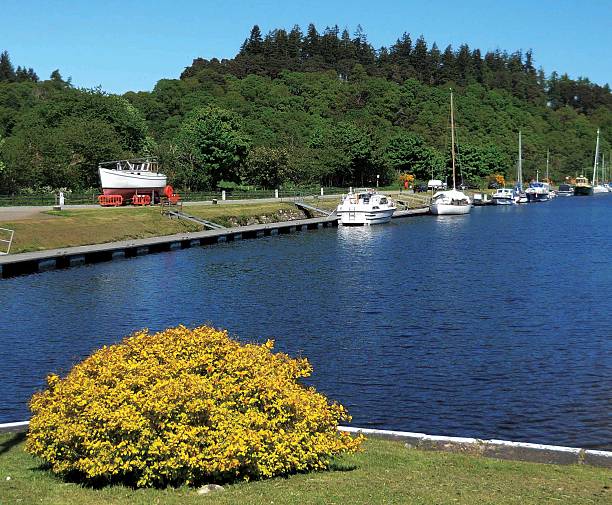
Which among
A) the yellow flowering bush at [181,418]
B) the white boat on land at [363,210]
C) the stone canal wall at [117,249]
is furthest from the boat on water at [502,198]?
the yellow flowering bush at [181,418]

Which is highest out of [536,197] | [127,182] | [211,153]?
[211,153]

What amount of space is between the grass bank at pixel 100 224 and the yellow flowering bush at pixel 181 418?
4468 cm

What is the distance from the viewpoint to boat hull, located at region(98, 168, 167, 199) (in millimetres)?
84312

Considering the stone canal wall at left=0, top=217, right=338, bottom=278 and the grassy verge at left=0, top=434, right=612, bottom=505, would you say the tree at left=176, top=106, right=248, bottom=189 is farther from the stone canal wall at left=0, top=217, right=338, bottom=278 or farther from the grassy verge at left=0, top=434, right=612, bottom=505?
the grassy verge at left=0, top=434, right=612, bottom=505

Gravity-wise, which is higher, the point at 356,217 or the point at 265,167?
the point at 265,167

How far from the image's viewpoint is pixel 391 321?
36.7 meters

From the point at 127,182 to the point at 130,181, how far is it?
317 mm

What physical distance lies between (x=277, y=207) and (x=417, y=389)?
7707 cm

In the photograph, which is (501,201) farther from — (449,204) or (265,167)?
(265,167)

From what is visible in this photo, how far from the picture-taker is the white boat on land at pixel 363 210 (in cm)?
9856

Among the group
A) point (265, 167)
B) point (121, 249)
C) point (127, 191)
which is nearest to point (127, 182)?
point (127, 191)

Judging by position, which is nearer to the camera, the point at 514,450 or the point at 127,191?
the point at 514,450

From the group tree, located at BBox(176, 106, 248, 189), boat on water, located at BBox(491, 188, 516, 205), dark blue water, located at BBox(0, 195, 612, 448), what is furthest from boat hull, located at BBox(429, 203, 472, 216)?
dark blue water, located at BBox(0, 195, 612, 448)

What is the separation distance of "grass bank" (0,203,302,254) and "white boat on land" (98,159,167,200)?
4.23 meters
